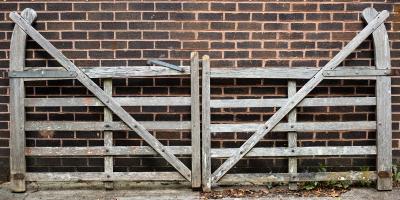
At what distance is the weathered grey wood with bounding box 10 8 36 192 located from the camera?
4.19m

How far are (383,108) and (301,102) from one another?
78cm

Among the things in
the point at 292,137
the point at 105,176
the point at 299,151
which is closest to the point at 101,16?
the point at 105,176

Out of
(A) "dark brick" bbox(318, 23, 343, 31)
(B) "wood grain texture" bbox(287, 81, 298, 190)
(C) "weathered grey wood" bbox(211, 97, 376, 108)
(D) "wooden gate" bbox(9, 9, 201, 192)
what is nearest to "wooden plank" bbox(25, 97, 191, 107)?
(D) "wooden gate" bbox(9, 9, 201, 192)

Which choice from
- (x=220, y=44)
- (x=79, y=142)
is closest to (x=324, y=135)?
(x=220, y=44)

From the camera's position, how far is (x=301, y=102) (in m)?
4.23

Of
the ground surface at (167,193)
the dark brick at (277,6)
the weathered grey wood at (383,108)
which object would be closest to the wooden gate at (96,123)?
the ground surface at (167,193)

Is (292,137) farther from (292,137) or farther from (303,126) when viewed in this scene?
(303,126)

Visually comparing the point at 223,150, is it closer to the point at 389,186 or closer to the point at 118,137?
the point at 118,137

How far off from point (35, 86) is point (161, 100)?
4.15 ft

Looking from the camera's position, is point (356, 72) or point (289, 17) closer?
point (356, 72)

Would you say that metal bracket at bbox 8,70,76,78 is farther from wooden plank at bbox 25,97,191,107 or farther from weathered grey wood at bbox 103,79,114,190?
weathered grey wood at bbox 103,79,114,190

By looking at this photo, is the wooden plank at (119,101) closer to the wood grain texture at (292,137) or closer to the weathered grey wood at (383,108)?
the wood grain texture at (292,137)

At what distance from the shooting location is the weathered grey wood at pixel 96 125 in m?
4.21

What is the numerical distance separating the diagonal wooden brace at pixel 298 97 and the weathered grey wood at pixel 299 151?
70 millimetres
